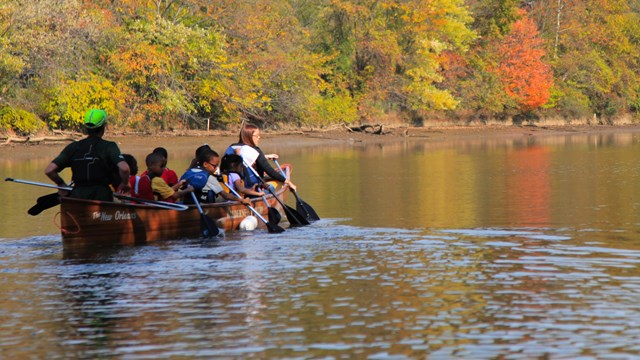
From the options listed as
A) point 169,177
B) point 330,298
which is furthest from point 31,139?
point 330,298

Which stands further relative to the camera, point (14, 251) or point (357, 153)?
point (357, 153)

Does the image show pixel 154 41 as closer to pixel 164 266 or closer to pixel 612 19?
pixel 164 266

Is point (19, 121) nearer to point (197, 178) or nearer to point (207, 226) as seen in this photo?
point (197, 178)

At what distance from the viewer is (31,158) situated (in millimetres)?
38125

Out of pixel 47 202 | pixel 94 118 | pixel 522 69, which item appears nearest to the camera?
pixel 94 118

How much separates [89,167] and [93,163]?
0.13 metres

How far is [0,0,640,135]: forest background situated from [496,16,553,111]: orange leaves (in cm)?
8

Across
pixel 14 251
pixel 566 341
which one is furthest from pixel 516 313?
pixel 14 251

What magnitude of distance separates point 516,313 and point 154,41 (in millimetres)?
35739

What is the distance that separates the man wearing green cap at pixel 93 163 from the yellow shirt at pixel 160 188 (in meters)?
1.34

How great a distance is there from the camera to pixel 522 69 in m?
68.2

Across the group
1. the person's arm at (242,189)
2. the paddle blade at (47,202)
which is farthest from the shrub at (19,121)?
the paddle blade at (47,202)

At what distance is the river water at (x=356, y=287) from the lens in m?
9.47

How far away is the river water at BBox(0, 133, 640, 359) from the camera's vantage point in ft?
31.1
